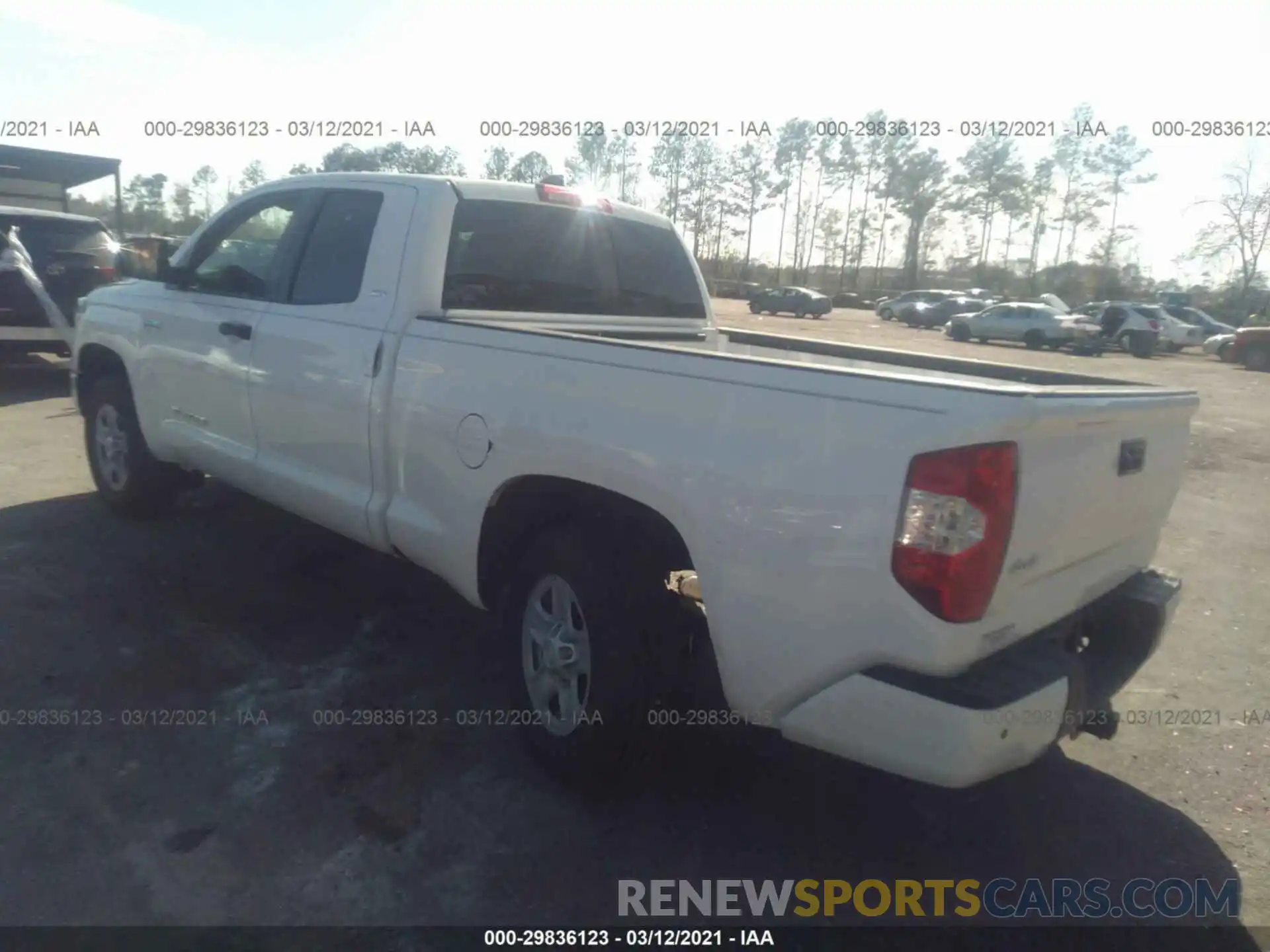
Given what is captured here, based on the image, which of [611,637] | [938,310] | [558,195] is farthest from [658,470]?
[938,310]

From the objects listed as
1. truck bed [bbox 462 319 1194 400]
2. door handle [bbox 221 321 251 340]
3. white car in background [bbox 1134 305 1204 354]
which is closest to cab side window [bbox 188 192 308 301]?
door handle [bbox 221 321 251 340]

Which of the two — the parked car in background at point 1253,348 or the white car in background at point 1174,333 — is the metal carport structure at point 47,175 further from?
the white car in background at point 1174,333

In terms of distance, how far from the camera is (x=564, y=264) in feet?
14.7

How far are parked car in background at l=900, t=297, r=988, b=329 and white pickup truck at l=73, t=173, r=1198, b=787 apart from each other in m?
36.7

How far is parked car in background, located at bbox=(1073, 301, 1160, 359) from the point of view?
29938mm

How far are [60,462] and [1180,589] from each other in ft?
24.0

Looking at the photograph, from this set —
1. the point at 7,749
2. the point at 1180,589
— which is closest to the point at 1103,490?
the point at 1180,589

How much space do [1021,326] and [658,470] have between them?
31.1 metres

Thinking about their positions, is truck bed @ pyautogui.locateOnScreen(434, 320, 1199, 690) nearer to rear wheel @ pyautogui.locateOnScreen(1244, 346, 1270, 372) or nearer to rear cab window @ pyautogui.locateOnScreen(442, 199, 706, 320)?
rear cab window @ pyautogui.locateOnScreen(442, 199, 706, 320)

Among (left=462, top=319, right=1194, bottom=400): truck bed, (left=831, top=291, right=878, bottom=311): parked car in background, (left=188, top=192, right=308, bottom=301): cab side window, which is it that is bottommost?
(left=831, top=291, right=878, bottom=311): parked car in background

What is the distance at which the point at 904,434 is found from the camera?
229 cm

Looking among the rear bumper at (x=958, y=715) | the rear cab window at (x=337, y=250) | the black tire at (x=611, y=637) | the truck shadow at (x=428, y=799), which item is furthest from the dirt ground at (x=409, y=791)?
the rear cab window at (x=337, y=250)

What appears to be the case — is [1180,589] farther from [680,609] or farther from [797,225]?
[797,225]

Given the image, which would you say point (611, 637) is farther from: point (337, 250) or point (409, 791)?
point (337, 250)
